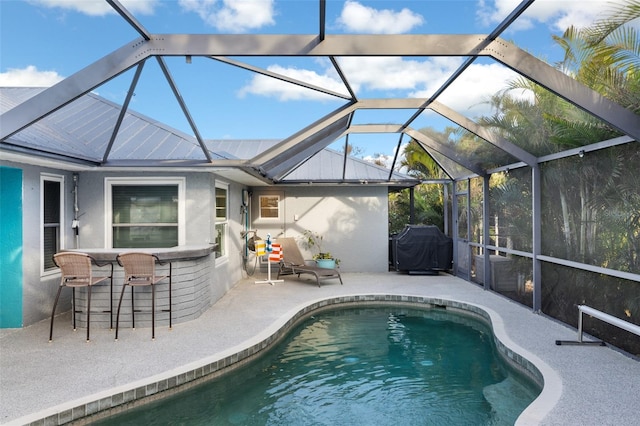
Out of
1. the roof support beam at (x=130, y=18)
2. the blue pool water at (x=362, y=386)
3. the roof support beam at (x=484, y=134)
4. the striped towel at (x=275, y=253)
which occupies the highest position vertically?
the roof support beam at (x=130, y=18)

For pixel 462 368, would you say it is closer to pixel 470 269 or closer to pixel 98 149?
pixel 470 269

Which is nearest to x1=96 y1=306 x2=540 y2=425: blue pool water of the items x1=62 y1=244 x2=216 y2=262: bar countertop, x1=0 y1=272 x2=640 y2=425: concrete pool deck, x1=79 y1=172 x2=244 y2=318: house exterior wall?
x1=0 y1=272 x2=640 y2=425: concrete pool deck

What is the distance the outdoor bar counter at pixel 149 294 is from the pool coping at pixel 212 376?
1.53m

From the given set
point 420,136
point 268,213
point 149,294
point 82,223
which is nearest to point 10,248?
point 82,223

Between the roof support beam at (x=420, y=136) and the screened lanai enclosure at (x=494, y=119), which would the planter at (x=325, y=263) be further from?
the roof support beam at (x=420, y=136)

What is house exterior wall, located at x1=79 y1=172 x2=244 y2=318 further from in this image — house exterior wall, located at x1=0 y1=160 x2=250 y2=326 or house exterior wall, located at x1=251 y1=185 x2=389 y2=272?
house exterior wall, located at x1=251 y1=185 x2=389 y2=272

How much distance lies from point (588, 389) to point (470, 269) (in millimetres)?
6800

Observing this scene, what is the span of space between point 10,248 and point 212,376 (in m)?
4.05

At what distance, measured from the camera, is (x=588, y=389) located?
415cm

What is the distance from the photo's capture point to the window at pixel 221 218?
9078 mm

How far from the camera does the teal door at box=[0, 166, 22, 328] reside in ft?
20.9

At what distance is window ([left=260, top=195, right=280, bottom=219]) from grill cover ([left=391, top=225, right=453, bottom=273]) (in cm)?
381

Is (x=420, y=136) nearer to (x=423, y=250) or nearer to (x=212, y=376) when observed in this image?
(x=423, y=250)

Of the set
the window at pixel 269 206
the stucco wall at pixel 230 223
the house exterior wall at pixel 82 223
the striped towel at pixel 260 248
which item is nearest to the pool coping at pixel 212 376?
the house exterior wall at pixel 82 223
